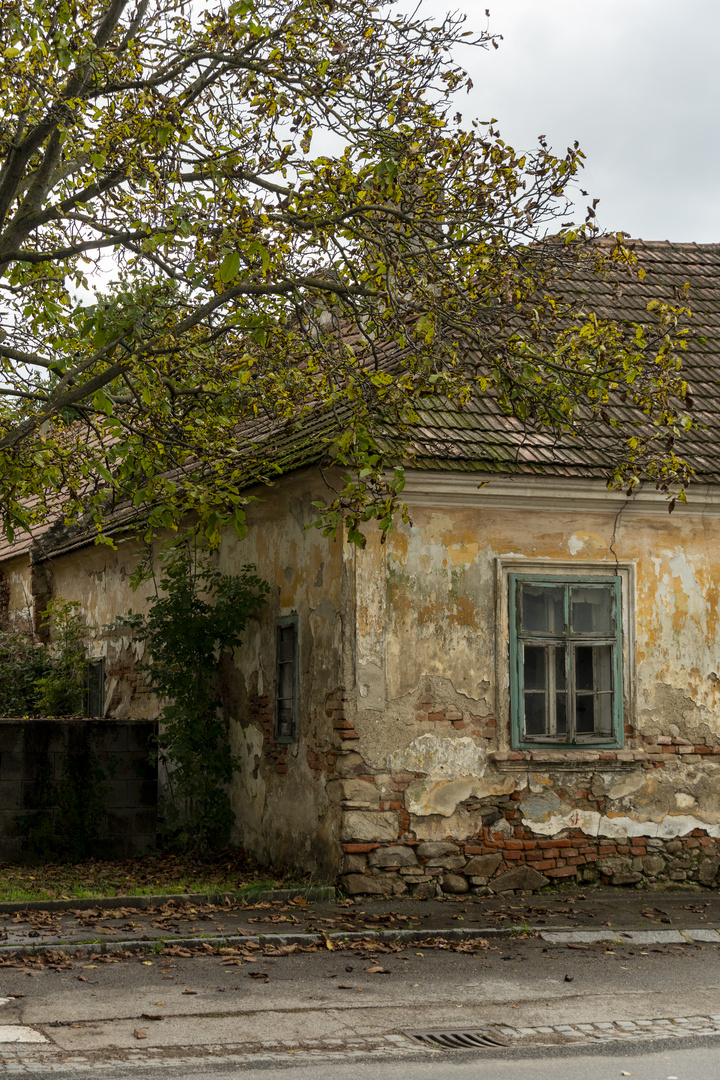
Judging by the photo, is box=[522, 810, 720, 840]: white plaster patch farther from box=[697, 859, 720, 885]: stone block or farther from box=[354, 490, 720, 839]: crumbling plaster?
box=[697, 859, 720, 885]: stone block

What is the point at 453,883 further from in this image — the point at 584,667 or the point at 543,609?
the point at 543,609

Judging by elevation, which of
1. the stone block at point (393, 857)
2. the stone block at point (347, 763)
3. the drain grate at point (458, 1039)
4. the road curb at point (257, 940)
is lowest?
the drain grate at point (458, 1039)

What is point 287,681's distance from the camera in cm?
1145

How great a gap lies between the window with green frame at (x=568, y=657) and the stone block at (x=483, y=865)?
43.1 inches

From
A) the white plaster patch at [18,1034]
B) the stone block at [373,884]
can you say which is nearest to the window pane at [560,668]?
the stone block at [373,884]

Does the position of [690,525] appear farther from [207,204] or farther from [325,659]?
[207,204]

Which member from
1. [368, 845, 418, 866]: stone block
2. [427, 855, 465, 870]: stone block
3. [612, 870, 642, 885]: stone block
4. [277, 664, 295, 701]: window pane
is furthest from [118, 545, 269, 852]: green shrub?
[612, 870, 642, 885]: stone block

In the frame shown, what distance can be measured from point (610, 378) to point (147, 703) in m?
7.57

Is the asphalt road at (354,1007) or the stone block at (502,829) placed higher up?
the stone block at (502,829)

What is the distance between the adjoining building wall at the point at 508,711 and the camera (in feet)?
33.7

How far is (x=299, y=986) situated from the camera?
729 cm

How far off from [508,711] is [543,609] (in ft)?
3.22

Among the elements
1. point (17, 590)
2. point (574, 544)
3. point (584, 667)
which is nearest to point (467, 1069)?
point (584, 667)

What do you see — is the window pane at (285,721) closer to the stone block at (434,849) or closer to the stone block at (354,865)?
the stone block at (354,865)
